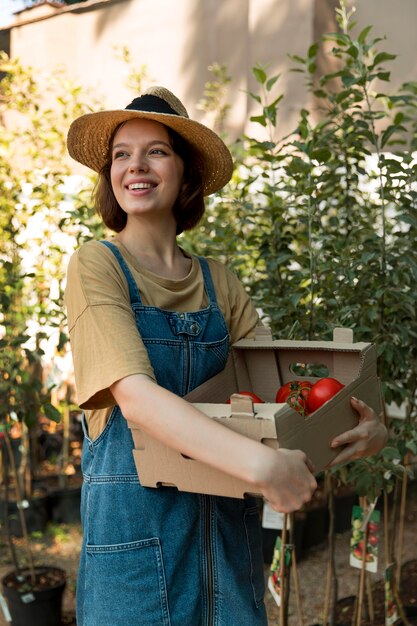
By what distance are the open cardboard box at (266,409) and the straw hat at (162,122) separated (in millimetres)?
452

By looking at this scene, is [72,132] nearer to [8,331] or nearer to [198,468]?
[198,468]

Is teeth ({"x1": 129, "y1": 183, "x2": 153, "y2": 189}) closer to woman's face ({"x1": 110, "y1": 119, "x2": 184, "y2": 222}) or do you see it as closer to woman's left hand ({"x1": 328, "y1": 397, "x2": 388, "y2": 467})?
woman's face ({"x1": 110, "y1": 119, "x2": 184, "y2": 222})

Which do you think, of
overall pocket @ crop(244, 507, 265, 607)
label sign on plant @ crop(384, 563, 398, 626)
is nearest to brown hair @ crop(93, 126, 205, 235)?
overall pocket @ crop(244, 507, 265, 607)

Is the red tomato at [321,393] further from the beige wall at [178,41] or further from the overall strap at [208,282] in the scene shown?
the beige wall at [178,41]

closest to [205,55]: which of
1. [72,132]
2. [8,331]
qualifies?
[8,331]

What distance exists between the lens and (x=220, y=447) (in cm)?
131

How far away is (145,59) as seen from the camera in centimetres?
545

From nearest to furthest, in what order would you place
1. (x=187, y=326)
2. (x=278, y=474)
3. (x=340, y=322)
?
(x=278, y=474) < (x=187, y=326) < (x=340, y=322)

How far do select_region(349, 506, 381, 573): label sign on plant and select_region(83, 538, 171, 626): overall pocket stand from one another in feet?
4.15

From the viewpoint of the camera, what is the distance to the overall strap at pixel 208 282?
1.80 meters

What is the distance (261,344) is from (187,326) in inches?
8.9

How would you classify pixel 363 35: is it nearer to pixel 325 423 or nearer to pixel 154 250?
pixel 154 250

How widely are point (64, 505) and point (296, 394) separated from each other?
3.30m

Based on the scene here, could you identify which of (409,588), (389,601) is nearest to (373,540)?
(389,601)
